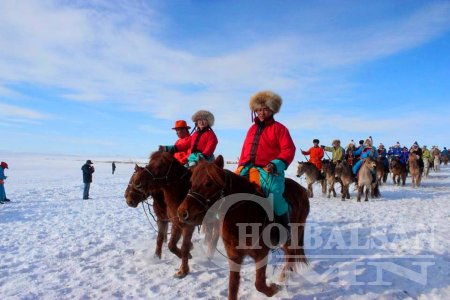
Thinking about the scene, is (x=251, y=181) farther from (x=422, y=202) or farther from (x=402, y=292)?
(x=422, y=202)

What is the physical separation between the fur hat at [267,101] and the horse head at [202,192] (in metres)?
1.39

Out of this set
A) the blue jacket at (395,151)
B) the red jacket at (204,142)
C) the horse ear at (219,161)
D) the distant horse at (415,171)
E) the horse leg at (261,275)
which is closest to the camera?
the horse ear at (219,161)

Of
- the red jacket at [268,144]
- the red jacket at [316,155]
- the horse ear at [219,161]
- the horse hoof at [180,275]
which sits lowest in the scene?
the horse hoof at [180,275]

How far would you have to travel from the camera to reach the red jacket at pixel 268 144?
4.95 metres

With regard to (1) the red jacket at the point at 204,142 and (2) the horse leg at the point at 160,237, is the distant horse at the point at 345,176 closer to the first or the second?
(1) the red jacket at the point at 204,142

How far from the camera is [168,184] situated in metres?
5.89

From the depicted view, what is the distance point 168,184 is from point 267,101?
7.15ft

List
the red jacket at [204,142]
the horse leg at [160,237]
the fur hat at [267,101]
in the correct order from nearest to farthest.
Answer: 1. the fur hat at [267,101]
2. the horse leg at [160,237]
3. the red jacket at [204,142]

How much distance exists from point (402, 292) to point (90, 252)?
5841 mm

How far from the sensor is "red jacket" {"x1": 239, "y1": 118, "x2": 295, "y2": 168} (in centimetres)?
495

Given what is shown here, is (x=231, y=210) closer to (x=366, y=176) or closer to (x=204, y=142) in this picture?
(x=204, y=142)

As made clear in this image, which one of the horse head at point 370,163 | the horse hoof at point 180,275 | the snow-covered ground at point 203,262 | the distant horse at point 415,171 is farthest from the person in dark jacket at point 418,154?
the horse hoof at point 180,275

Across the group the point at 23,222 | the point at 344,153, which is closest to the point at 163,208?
the point at 23,222

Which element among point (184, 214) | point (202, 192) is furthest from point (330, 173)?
point (184, 214)
